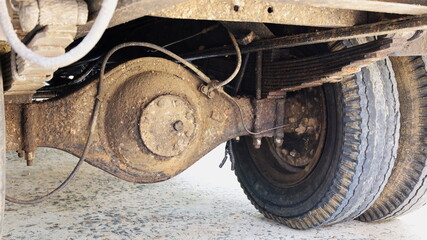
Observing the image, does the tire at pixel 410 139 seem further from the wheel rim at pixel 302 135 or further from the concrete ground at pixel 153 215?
the wheel rim at pixel 302 135

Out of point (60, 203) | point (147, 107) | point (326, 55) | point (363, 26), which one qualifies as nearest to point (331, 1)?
point (363, 26)

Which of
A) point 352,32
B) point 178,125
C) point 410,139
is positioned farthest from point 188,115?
point 410,139

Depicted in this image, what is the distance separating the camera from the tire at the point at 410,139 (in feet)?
7.68

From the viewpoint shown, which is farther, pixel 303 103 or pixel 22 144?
pixel 303 103

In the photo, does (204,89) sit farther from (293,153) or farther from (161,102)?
(293,153)

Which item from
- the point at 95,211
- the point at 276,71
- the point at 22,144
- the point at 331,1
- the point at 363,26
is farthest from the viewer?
the point at 95,211

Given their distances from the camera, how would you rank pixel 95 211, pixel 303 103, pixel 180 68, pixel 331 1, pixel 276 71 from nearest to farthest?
pixel 331 1
pixel 180 68
pixel 276 71
pixel 303 103
pixel 95 211

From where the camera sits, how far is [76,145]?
1925 millimetres

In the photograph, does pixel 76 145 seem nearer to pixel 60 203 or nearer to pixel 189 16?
pixel 189 16

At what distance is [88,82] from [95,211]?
1151 mm

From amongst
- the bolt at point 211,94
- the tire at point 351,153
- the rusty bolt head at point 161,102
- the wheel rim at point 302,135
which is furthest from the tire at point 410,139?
the rusty bolt head at point 161,102

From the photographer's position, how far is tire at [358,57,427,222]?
2340mm

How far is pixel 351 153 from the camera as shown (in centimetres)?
215

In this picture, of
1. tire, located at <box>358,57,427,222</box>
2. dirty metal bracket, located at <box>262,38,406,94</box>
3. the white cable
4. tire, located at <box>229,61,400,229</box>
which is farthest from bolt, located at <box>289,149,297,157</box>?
the white cable
